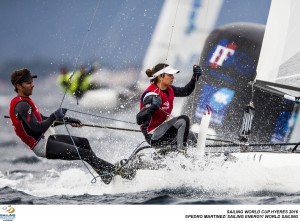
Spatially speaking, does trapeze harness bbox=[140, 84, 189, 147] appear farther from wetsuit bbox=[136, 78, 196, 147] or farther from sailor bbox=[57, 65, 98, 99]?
sailor bbox=[57, 65, 98, 99]

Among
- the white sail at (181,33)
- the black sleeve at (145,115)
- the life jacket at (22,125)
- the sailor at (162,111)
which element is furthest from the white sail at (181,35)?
the life jacket at (22,125)

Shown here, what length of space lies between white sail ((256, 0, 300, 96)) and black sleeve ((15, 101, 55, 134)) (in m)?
1.25

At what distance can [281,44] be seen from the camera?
401 cm

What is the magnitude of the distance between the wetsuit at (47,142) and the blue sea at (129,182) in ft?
0.53

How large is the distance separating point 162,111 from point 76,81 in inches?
20.9

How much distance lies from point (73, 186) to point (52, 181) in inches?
8.0

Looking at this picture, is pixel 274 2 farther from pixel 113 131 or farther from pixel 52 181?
pixel 52 181

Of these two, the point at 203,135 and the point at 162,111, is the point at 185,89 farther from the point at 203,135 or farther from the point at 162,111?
the point at 203,135

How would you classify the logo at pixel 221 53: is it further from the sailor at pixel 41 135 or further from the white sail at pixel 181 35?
the sailor at pixel 41 135

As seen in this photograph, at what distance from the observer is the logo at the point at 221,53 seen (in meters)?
4.54
